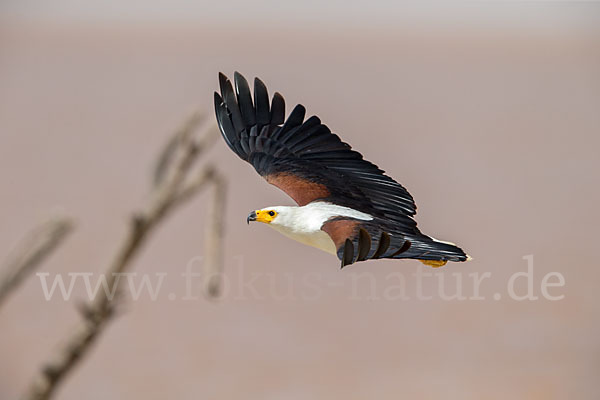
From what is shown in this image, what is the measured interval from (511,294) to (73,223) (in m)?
9.67

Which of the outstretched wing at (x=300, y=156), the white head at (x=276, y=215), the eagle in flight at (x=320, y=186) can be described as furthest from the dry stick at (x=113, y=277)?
the outstretched wing at (x=300, y=156)

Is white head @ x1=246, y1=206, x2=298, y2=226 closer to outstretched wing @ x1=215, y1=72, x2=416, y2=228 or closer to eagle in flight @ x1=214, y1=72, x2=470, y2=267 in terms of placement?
eagle in flight @ x1=214, y1=72, x2=470, y2=267

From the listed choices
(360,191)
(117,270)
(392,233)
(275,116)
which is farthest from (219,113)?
(117,270)

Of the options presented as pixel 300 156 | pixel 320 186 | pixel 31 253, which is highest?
pixel 300 156

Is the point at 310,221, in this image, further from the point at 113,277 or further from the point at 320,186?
the point at 113,277

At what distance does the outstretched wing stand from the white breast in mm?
176

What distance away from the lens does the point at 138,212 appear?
Result: 2625 mm

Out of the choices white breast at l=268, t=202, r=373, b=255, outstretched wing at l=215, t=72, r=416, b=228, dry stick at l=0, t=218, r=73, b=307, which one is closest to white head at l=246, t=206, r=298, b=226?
white breast at l=268, t=202, r=373, b=255

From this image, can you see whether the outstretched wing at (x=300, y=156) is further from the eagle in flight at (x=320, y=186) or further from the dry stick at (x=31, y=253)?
the dry stick at (x=31, y=253)

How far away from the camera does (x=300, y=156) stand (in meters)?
3.84

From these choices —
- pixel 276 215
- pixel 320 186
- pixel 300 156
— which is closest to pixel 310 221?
pixel 276 215

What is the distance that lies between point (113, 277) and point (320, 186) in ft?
4.19

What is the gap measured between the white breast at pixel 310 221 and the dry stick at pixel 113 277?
1.00 ft

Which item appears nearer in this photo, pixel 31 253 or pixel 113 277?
pixel 31 253
